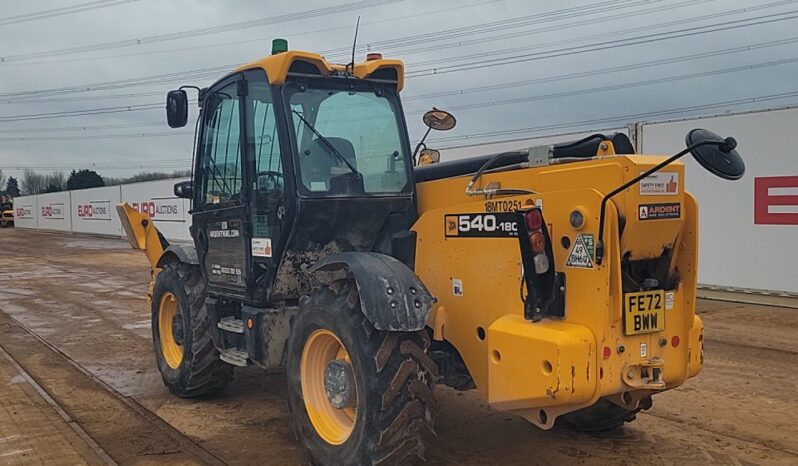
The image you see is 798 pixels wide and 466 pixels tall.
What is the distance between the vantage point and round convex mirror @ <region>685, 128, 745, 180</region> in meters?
3.55

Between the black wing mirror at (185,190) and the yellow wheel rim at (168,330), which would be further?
the yellow wheel rim at (168,330)

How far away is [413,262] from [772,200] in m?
9.12

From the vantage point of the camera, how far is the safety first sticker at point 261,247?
5035 mm

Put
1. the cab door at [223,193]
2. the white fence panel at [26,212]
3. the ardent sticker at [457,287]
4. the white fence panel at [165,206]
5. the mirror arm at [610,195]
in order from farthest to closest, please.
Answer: the white fence panel at [26,212]
the white fence panel at [165,206]
the cab door at [223,193]
the ardent sticker at [457,287]
the mirror arm at [610,195]

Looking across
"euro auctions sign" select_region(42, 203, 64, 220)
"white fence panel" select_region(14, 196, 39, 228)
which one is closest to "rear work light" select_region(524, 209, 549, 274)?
"euro auctions sign" select_region(42, 203, 64, 220)

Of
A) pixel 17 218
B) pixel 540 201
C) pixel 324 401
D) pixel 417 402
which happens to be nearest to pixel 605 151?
pixel 540 201

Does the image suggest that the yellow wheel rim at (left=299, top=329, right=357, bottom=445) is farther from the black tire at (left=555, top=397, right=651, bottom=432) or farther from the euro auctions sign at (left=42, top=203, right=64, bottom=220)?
the euro auctions sign at (left=42, top=203, right=64, bottom=220)

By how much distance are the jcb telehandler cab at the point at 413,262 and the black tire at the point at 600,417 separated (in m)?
0.02

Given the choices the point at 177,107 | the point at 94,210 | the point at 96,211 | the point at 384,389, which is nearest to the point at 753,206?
the point at 177,107

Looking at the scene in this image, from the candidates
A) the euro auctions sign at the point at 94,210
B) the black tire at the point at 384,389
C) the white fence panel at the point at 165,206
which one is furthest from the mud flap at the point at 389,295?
the euro auctions sign at the point at 94,210

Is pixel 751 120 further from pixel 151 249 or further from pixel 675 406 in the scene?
pixel 151 249

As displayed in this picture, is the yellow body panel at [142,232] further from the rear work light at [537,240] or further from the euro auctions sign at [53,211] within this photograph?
the euro auctions sign at [53,211]

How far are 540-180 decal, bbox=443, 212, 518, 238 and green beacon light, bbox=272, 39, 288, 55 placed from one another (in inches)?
68.5

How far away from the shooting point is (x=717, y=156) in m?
3.59
